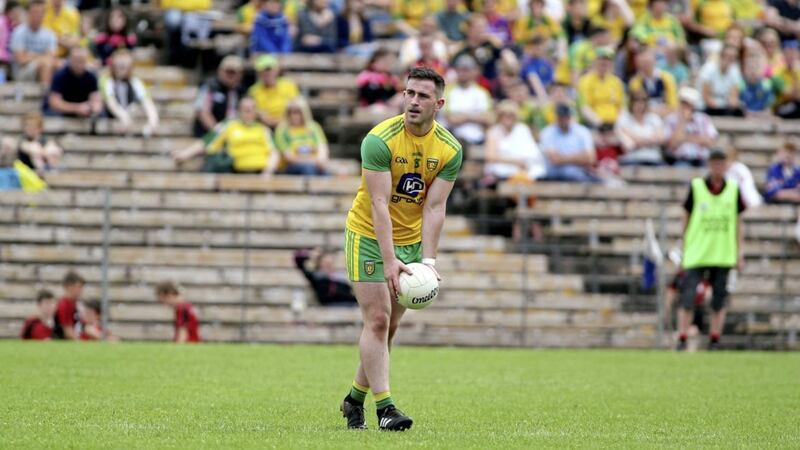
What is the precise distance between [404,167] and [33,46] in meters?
16.2

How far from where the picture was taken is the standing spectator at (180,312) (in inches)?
799

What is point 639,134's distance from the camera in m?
25.0

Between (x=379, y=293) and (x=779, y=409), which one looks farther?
(x=779, y=409)

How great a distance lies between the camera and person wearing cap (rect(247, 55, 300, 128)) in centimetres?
2388

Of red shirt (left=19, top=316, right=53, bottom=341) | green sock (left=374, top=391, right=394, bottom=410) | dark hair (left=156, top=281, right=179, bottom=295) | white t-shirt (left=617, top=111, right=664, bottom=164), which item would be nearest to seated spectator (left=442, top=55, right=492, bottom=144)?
white t-shirt (left=617, top=111, right=664, bottom=164)

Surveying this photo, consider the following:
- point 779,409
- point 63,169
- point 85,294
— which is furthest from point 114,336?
point 779,409

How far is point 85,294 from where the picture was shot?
827 inches

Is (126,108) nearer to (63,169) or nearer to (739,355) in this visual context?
(63,169)

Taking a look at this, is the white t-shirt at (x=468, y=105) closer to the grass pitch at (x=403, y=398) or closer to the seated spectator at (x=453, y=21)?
the seated spectator at (x=453, y=21)

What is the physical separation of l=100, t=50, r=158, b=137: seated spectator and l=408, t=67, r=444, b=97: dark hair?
14.1m

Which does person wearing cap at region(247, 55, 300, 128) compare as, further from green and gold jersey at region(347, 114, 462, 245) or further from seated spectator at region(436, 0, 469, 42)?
green and gold jersey at region(347, 114, 462, 245)

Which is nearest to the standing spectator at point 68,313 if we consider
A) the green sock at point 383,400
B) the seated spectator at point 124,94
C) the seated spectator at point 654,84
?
the seated spectator at point 124,94

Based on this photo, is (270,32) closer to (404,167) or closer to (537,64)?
(537,64)

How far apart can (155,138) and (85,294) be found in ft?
11.5
